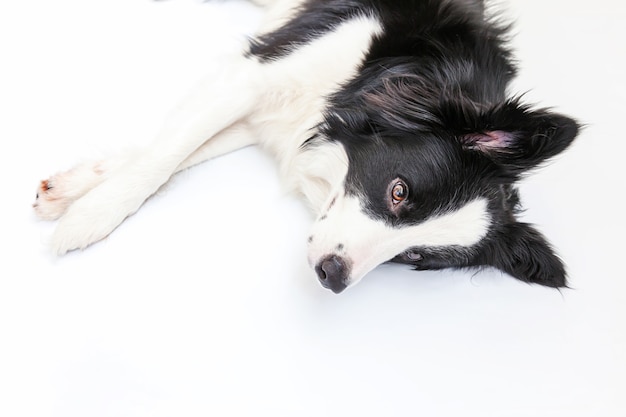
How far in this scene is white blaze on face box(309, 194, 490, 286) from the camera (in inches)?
95.3

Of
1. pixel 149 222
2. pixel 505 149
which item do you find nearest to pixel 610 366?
pixel 505 149

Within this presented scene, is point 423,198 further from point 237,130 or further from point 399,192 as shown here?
point 237,130

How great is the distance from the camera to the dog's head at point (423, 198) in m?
Result: 2.40

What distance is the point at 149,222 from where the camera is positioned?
2.79 m

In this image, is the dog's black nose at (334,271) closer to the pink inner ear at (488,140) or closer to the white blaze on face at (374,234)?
the white blaze on face at (374,234)

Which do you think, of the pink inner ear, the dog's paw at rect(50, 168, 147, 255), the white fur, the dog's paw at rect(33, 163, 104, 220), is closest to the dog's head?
the pink inner ear

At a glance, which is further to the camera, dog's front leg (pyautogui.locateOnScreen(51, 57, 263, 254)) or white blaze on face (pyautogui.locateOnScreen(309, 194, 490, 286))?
dog's front leg (pyautogui.locateOnScreen(51, 57, 263, 254))

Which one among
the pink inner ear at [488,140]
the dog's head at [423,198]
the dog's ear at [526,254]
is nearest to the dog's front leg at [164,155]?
the dog's head at [423,198]

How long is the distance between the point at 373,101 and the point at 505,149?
0.63 metres

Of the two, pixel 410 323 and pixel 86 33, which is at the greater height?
pixel 86 33

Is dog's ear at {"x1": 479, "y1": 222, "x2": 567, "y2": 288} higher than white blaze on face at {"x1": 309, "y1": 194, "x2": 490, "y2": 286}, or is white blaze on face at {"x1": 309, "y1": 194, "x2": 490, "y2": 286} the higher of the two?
white blaze on face at {"x1": 309, "y1": 194, "x2": 490, "y2": 286}

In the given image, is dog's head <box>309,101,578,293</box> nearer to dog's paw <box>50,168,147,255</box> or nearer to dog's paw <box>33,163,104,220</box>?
dog's paw <box>50,168,147,255</box>

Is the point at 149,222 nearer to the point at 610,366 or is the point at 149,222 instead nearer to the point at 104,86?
the point at 104,86

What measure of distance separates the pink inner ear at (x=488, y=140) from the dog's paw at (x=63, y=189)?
1731 millimetres
